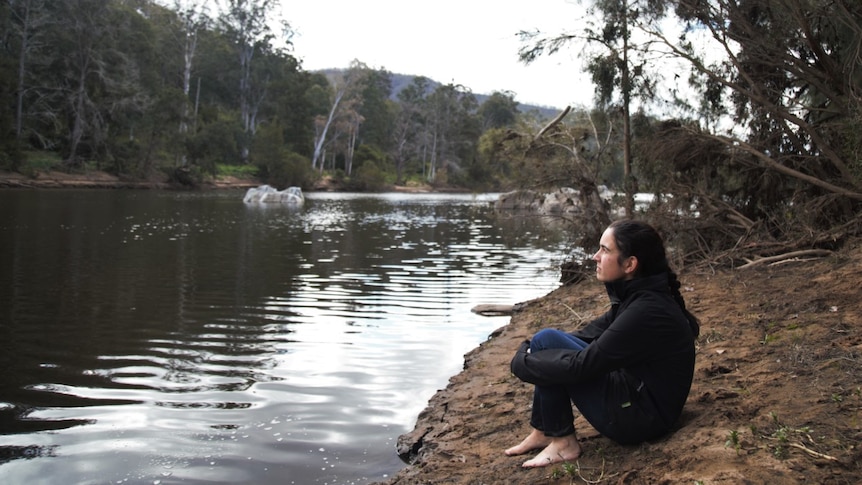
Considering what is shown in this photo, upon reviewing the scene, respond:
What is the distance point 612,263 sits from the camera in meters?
3.15

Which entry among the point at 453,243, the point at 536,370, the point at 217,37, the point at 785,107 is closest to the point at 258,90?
the point at 217,37

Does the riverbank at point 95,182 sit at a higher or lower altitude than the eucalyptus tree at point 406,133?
lower

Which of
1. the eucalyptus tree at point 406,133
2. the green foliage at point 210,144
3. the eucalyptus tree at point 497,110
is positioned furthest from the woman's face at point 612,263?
the eucalyptus tree at point 497,110

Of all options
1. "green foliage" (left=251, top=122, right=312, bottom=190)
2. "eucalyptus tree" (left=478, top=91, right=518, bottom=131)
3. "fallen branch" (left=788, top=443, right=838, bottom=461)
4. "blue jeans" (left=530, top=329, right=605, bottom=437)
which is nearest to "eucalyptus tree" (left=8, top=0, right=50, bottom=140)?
"green foliage" (left=251, top=122, right=312, bottom=190)

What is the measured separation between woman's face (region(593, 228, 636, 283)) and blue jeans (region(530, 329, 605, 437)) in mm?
372

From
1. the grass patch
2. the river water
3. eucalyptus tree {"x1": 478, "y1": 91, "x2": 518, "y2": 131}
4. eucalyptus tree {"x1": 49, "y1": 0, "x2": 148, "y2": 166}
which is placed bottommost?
Result: the river water

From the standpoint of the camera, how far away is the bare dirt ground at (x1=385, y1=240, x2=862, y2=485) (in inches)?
110

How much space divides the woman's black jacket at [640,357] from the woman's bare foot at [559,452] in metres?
0.31

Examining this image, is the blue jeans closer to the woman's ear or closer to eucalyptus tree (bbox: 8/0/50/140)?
the woman's ear

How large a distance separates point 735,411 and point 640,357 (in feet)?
2.48

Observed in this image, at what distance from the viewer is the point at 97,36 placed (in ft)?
144

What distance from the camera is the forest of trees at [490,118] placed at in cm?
816

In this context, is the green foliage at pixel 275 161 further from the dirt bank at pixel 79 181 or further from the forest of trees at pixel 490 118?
the dirt bank at pixel 79 181

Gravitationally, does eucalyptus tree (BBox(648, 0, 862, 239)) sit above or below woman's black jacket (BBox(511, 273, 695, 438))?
above
